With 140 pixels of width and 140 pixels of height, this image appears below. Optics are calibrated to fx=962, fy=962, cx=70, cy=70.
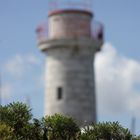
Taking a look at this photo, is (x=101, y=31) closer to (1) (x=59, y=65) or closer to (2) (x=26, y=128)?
(1) (x=59, y=65)

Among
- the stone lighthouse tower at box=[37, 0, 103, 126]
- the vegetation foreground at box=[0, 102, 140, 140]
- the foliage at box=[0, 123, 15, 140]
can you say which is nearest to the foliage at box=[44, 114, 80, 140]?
the vegetation foreground at box=[0, 102, 140, 140]

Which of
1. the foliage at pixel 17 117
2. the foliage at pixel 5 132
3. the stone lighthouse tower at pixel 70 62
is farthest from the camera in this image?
the stone lighthouse tower at pixel 70 62

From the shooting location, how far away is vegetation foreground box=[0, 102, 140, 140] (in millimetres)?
31047

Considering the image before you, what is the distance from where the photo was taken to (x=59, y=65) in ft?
201

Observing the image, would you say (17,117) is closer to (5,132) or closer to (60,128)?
(60,128)

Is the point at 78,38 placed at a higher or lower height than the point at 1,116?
higher

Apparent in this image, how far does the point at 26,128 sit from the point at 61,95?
98.3ft

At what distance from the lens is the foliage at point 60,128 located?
31062 millimetres

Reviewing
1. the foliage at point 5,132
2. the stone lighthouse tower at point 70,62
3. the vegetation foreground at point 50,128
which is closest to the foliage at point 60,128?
the vegetation foreground at point 50,128

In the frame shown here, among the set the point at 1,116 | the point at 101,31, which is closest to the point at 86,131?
the point at 1,116

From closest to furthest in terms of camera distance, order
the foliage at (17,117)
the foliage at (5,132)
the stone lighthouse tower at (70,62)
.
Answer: the foliage at (5,132), the foliage at (17,117), the stone lighthouse tower at (70,62)

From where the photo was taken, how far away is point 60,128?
102 feet

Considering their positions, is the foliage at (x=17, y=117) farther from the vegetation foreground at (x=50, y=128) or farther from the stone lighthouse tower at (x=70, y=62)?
the stone lighthouse tower at (x=70, y=62)

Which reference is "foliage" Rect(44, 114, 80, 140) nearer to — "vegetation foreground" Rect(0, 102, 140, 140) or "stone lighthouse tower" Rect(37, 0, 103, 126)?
"vegetation foreground" Rect(0, 102, 140, 140)
